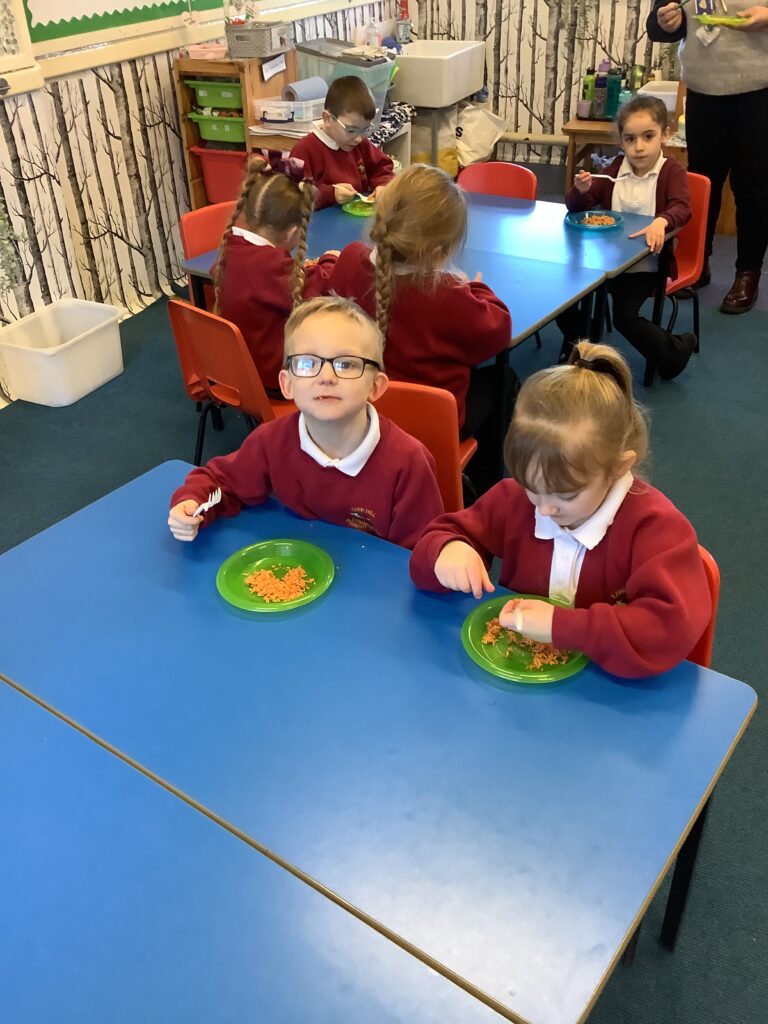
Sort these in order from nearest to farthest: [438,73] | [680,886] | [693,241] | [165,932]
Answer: [165,932], [680,886], [693,241], [438,73]

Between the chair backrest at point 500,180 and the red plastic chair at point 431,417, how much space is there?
1.89m

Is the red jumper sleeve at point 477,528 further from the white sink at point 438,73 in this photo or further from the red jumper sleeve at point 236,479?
the white sink at point 438,73

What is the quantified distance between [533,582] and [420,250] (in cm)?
99

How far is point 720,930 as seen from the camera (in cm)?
152

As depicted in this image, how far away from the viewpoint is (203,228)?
2795mm

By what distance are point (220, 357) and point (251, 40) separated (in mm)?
2520

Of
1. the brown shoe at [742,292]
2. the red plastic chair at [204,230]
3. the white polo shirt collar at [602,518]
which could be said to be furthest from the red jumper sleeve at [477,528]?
the brown shoe at [742,292]

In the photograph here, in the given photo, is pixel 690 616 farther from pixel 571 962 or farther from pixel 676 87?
pixel 676 87

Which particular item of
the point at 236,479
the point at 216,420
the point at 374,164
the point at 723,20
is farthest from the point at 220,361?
the point at 723,20

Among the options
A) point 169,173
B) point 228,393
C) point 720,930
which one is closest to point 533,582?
point 720,930

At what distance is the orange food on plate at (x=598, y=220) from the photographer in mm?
2875

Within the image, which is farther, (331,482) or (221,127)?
(221,127)

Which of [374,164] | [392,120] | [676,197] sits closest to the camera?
[676,197]

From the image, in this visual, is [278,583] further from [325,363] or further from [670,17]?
[670,17]
